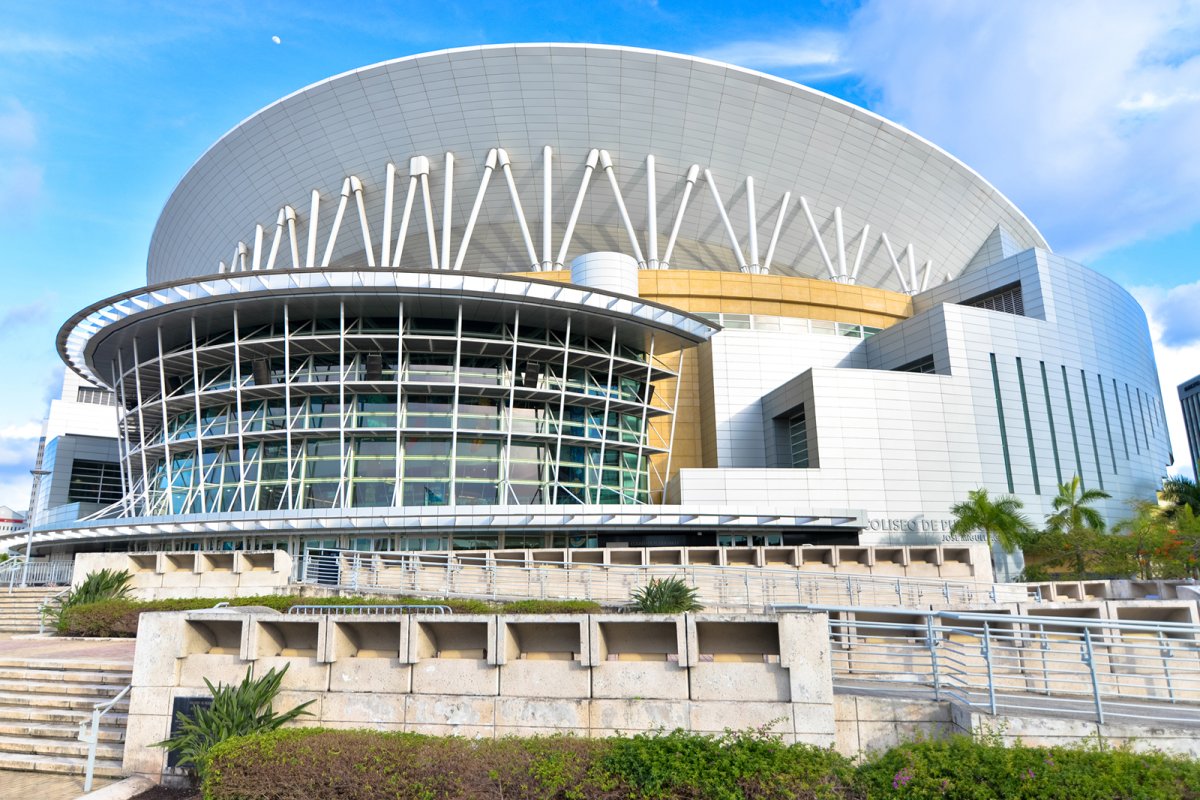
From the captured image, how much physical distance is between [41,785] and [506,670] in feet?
24.1

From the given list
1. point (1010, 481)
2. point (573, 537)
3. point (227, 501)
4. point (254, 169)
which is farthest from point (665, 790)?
point (254, 169)

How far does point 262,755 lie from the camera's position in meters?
10.2

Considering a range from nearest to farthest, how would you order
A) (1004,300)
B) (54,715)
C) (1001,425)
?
1. (54,715)
2. (1001,425)
3. (1004,300)

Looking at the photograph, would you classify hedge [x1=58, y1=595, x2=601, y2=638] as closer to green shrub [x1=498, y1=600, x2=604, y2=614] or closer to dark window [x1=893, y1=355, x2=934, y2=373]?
green shrub [x1=498, y1=600, x2=604, y2=614]

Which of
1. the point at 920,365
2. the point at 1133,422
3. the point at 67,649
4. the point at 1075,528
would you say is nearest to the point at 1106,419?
the point at 1133,422

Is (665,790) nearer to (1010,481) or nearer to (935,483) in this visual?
(935,483)

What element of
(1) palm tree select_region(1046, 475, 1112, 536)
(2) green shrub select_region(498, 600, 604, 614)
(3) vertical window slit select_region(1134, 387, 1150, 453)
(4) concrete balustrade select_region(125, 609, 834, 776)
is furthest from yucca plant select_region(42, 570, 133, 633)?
(3) vertical window slit select_region(1134, 387, 1150, 453)

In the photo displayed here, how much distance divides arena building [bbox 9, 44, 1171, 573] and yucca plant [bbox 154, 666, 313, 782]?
75.9ft

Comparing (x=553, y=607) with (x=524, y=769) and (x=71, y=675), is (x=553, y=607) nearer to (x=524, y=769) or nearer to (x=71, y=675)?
(x=71, y=675)

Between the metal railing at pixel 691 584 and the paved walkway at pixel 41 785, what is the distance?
36.7 ft

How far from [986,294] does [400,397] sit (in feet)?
120

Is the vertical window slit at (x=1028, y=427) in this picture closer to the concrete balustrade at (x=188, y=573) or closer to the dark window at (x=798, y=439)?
the dark window at (x=798, y=439)

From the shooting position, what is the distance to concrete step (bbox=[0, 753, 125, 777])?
1244 centimetres

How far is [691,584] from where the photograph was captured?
24031 millimetres
